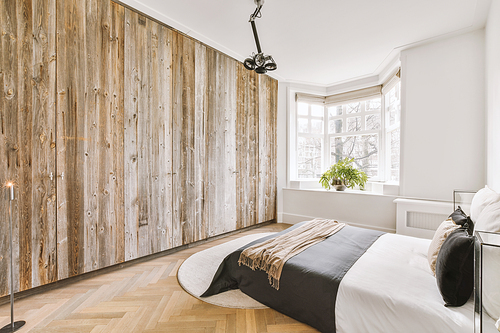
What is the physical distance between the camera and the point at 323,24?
113 inches

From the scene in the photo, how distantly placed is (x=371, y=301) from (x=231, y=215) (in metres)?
2.64

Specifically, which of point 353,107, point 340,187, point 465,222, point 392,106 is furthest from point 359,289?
point 353,107

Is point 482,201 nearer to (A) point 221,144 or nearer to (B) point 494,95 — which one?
(B) point 494,95

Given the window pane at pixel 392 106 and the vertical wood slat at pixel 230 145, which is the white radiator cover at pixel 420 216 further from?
the vertical wood slat at pixel 230 145

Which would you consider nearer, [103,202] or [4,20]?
[4,20]

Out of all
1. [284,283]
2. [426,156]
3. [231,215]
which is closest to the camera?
[284,283]

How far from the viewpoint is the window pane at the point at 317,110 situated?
510 centimetres

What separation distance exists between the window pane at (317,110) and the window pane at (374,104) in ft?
2.85

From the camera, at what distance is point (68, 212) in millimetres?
2168

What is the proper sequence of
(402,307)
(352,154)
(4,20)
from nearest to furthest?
(402,307) → (4,20) → (352,154)

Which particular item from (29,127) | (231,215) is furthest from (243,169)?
(29,127)

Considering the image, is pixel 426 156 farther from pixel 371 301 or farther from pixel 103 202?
pixel 103 202

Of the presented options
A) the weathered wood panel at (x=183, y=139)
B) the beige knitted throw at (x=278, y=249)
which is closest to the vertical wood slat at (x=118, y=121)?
the weathered wood panel at (x=183, y=139)

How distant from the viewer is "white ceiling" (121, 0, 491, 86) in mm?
2525
